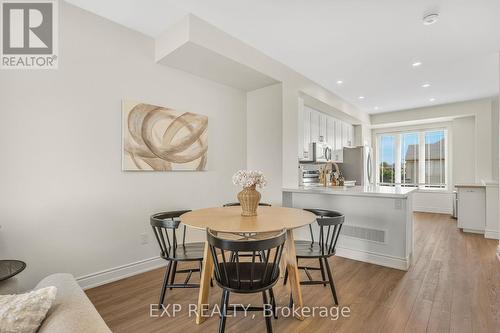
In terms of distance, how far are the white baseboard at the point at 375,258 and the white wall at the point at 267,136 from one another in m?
1.13

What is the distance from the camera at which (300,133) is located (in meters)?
4.24

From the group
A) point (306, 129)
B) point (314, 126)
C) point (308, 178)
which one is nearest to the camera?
point (306, 129)

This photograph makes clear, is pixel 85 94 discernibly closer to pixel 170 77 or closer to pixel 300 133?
pixel 170 77

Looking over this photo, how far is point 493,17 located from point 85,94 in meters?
4.23

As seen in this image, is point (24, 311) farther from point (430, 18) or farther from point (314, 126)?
point (314, 126)

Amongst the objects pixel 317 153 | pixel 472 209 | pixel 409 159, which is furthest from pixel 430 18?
pixel 409 159

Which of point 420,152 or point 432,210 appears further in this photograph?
point 420,152

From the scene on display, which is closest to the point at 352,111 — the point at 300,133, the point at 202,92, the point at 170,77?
the point at 300,133

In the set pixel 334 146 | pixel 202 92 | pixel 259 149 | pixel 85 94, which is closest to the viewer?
pixel 85 94

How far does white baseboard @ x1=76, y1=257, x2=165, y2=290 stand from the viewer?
98.5 inches

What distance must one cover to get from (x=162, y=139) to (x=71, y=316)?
2326 mm

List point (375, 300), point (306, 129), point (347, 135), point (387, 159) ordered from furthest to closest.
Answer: point (387, 159) < point (347, 135) < point (306, 129) < point (375, 300)

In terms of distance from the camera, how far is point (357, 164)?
18.8 feet

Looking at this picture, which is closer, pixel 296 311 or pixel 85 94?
pixel 296 311
